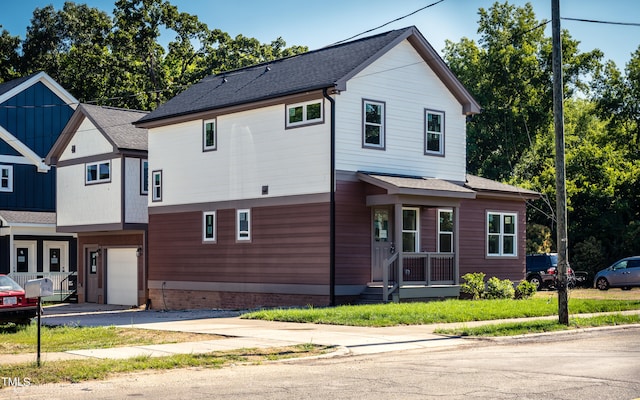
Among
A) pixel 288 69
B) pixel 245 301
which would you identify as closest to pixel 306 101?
pixel 288 69

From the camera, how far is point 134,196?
38312 mm

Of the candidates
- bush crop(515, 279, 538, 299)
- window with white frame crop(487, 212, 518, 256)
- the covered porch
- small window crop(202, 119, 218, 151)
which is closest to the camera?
the covered porch

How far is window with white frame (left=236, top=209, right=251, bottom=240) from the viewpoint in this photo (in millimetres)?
32219

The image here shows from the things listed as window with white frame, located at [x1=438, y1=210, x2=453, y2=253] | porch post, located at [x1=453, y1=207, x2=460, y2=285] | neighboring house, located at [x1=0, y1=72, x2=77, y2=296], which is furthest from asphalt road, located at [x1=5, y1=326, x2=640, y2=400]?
neighboring house, located at [x1=0, y1=72, x2=77, y2=296]

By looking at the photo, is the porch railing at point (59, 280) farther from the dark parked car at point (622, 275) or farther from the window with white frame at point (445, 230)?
the dark parked car at point (622, 275)

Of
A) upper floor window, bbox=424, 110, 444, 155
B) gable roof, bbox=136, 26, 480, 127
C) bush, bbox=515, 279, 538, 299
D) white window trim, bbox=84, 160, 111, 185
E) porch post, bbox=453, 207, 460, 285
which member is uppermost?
gable roof, bbox=136, 26, 480, 127

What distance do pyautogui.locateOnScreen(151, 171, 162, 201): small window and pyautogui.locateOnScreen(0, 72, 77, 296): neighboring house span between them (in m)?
9.31

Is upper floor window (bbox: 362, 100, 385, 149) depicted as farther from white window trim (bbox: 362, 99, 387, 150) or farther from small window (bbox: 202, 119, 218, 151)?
small window (bbox: 202, 119, 218, 151)

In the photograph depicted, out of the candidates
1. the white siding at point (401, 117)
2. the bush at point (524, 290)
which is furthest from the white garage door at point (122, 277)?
the bush at point (524, 290)

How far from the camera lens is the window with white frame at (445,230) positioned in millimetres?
32562

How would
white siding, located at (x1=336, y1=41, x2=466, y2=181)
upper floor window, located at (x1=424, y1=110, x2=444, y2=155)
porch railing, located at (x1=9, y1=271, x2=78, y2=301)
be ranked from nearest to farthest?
white siding, located at (x1=336, y1=41, x2=466, y2=181) → upper floor window, located at (x1=424, y1=110, x2=444, y2=155) → porch railing, located at (x1=9, y1=271, x2=78, y2=301)

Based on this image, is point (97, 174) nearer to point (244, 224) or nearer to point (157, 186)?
point (157, 186)

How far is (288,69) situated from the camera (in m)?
34.0

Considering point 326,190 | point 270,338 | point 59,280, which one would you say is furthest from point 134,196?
point 270,338
